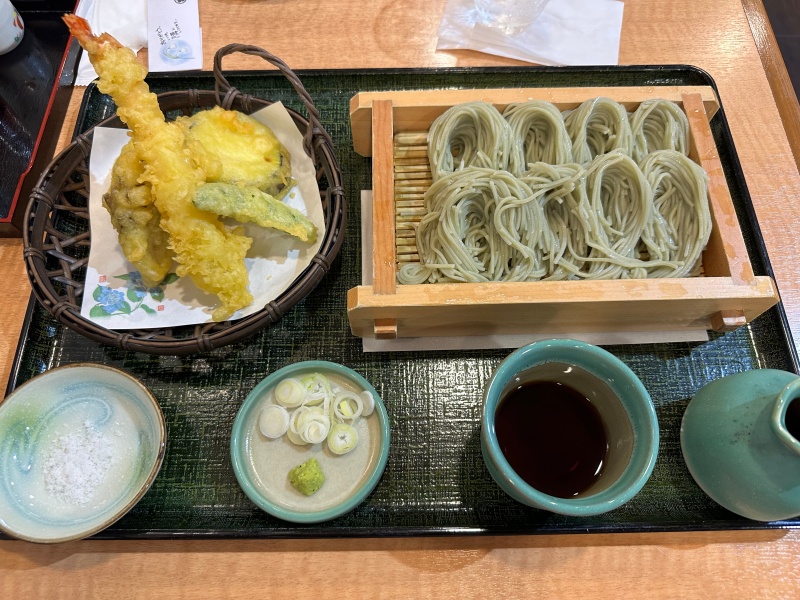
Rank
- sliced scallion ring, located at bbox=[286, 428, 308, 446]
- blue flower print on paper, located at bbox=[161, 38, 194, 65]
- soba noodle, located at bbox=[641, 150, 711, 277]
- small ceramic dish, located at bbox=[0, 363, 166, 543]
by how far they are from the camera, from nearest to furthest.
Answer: small ceramic dish, located at bbox=[0, 363, 166, 543]
sliced scallion ring, located at bbox=[286, 428, 308, 446]
soba noodle, located at bbox=[641, 150, 711, 277]
blue flower print on paper, located at bbox=[161, 38, 194, 65]

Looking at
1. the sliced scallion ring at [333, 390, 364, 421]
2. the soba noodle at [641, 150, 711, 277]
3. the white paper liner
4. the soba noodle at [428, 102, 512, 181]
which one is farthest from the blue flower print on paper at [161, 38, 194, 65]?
the soba noodle at [641, 150, 711, 277]

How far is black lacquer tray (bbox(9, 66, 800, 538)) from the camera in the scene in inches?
52.0

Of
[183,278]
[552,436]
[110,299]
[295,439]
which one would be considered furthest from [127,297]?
[552,436]

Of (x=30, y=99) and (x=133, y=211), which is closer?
(x=133, y=211)

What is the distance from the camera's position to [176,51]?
193cm

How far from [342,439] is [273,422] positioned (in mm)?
A: 191

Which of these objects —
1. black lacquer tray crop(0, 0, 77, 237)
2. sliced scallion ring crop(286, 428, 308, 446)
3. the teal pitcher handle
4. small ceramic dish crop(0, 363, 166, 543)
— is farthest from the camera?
black lacquer tray crop(0, 0, 77, 237)

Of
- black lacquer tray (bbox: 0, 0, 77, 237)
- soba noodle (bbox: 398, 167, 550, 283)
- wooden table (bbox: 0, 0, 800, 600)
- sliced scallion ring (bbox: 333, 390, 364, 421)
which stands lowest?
wooden table (bbox: 0, 0, 800, 600)

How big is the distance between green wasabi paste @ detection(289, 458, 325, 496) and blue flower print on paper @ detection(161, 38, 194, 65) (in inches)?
63.9

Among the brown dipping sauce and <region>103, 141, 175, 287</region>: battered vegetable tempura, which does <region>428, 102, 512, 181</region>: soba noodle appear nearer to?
the brown dipping sauce

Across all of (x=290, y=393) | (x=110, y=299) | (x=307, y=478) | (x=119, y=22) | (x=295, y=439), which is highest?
(x=119, y=22)

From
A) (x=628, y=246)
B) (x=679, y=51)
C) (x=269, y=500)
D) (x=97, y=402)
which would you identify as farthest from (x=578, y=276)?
(x=97, y=402)

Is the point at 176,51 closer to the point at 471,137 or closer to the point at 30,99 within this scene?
the point at 30,99

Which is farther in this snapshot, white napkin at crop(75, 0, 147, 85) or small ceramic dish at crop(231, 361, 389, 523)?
white napkin at crop(75, 0, 147, 85)
